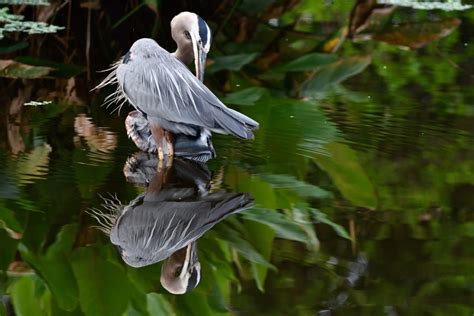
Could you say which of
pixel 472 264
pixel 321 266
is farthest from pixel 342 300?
pixel 472 264

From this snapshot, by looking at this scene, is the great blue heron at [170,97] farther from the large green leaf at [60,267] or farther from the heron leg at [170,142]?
the large green leaf at [60,267]

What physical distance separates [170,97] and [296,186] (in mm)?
624

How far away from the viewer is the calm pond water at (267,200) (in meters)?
3.16

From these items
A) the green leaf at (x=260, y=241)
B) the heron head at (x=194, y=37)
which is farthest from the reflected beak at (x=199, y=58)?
the green leaf at (x=260, y=241)

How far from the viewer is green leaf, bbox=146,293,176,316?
10.0ft

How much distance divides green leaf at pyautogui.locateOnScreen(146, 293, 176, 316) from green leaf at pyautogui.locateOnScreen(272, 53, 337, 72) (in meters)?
3.13

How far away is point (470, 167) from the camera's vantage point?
4371 mm

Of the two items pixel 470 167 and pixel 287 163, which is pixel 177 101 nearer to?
pixel 287 163

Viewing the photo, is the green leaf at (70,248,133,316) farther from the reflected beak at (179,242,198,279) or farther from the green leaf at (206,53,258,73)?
the green leaf at (206,53,258,73)

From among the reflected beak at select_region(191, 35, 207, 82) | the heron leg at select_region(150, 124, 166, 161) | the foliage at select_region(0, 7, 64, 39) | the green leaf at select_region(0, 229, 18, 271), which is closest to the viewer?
the green leaf at select_region(0, 229, 18, 271)

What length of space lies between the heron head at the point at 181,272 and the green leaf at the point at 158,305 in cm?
4

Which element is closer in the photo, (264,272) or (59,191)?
(264,272)

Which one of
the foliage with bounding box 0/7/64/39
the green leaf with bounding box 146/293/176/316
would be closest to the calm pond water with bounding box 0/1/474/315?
the green leaf with bounding box 146/293/176/316

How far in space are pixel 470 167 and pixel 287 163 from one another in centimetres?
71
